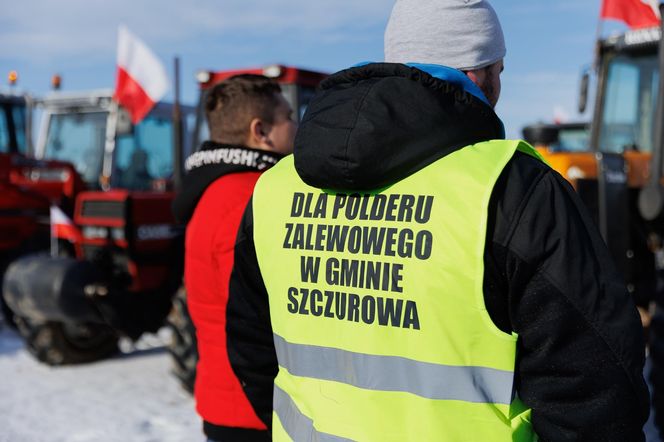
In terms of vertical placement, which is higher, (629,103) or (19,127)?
(629,103)

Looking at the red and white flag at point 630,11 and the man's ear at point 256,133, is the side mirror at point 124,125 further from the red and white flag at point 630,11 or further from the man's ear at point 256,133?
the man's ear at point 256,133

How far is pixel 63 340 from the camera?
5.68 meters

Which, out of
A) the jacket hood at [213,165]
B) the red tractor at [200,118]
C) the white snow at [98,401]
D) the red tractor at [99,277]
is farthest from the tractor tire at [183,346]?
the jacket hood at [213,165]

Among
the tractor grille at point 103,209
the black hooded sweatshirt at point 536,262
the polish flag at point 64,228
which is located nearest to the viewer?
the black hooded sweatshirt at point 536,262

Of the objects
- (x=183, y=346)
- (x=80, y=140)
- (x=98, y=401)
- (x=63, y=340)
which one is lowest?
(x=98, y=401)

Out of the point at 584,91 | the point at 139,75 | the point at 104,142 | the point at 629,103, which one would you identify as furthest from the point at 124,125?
the point at 629,103

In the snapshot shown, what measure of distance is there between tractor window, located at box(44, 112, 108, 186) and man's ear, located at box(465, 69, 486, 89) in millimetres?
8198

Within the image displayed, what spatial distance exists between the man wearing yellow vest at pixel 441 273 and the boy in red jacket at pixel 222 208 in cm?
67

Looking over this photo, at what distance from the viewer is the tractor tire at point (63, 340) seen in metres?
5.65

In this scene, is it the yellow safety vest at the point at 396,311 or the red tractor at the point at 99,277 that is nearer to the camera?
the yellow safety vest at the point at 396,311

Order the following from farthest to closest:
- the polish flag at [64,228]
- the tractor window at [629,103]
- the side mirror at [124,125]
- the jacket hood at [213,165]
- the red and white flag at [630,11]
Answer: the side mirror at [124,125] → the polish flag at [64,228] → the tractor window at [629,103] → the red and white flag at [630,11] → the jacket hood at [213,165]

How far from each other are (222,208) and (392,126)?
3.31ft

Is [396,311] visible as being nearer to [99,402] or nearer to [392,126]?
[392,126]

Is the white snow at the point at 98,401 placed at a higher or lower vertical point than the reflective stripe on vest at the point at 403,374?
lower
